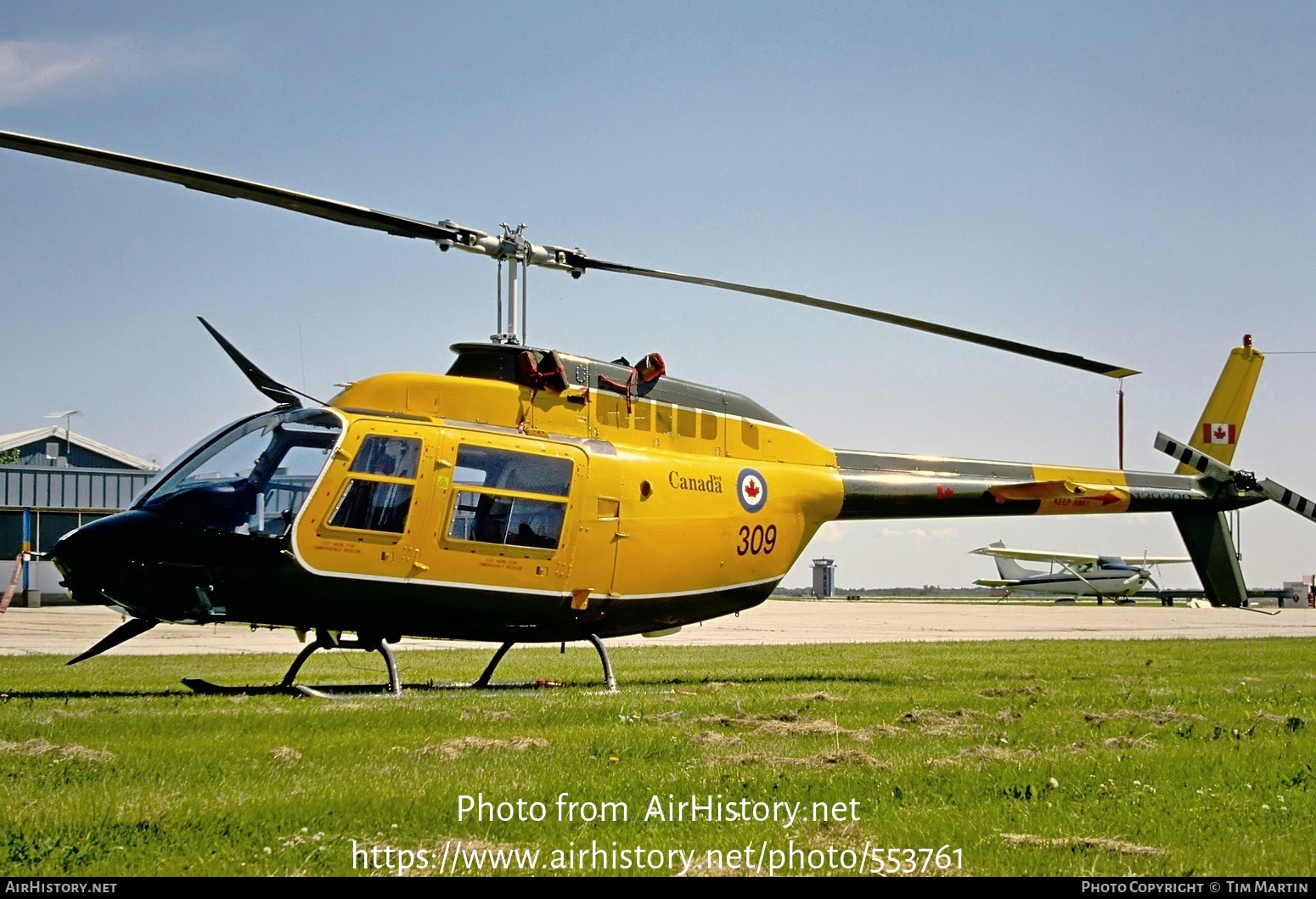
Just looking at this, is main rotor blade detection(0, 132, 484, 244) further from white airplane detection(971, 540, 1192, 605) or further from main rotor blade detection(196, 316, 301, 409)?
white airplane detection(971, 540, 1192, 605)

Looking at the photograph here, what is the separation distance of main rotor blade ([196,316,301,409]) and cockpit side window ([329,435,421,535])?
1046mm

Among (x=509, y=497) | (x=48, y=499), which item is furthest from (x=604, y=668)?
(x=48, y=499)

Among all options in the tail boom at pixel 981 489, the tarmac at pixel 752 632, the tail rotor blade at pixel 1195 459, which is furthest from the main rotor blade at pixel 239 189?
the tail rotor blade at pixel 1195 459

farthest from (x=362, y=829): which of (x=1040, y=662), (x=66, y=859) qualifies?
(x=1040, y=662)

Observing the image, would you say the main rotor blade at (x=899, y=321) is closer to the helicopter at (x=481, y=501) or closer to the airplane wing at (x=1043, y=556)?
the helicopter at (x=481, y=501)

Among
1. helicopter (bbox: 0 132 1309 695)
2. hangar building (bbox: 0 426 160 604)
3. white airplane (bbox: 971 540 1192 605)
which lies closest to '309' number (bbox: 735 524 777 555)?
helicopter (bbox: 0 132 1309 695)

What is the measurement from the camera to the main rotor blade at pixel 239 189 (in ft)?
30.4

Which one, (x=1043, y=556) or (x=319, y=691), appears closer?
(x=319, y=691)

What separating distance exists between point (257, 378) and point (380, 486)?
184 centimetres

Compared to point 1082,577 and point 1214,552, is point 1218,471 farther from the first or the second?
point 1082,577

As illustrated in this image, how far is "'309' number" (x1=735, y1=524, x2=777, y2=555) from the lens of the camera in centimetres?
1480

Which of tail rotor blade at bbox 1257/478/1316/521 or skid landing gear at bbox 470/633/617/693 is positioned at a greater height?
tail rotor blade at bbox 1257/478/1316/521

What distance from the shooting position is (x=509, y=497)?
12484 millimetres

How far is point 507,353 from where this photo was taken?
13289 mm
